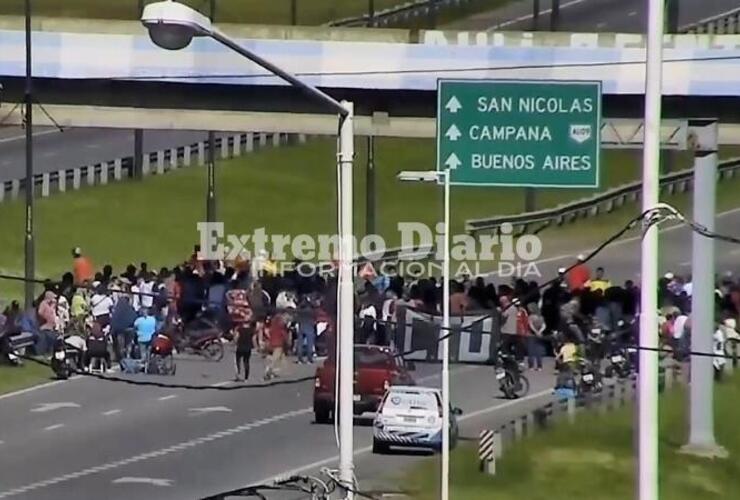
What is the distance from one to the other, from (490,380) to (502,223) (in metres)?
16.9

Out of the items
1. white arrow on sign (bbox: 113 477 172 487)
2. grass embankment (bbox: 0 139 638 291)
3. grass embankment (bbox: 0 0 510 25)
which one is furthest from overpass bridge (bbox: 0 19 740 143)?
grass embankment (bbox: 0 0 510 25)

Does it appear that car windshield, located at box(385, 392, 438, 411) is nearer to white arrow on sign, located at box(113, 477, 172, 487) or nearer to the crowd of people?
the crowd of people

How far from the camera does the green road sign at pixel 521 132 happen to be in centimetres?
2002

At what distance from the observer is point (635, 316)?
3019cm

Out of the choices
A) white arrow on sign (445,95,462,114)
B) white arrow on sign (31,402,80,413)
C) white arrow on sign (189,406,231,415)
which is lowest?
white arrow on sign (189,406,231,415)

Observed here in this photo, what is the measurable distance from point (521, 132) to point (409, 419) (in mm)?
7539

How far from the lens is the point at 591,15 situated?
69.2 metres

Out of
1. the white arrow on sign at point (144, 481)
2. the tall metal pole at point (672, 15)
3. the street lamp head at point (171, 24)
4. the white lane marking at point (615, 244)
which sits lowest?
the white arrow on sign at point (144, 481)

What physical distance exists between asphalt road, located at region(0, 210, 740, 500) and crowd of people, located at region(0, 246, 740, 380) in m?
0.72

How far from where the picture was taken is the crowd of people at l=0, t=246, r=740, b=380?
29938mm

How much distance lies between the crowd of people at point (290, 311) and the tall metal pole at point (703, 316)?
2972mm

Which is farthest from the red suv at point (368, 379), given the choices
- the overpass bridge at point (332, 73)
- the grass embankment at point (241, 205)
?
the grass embankment at point (241, 205)

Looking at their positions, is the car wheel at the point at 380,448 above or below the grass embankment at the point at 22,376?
below

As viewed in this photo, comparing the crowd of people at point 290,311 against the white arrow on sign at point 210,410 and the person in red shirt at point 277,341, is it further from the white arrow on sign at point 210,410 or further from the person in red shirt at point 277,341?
the white arrow on sign at point 210,410
